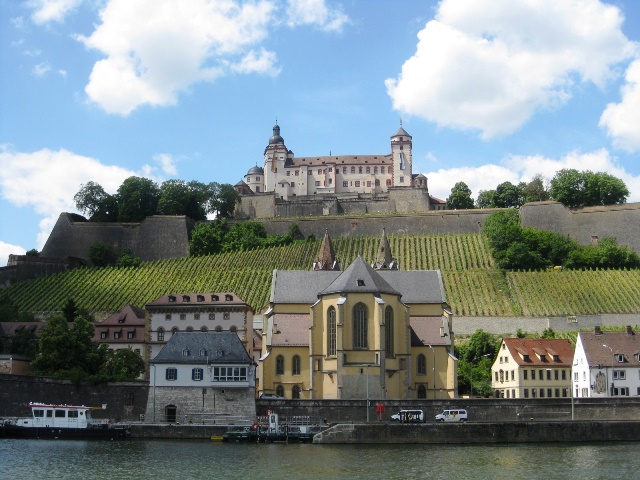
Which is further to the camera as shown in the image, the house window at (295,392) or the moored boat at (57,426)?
the house window at (295,392)

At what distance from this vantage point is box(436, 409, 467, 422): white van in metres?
64.4

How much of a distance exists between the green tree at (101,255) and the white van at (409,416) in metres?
82.7

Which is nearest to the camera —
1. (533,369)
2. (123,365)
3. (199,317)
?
(123,365)

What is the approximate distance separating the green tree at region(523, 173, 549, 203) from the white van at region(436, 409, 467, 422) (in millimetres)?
103695

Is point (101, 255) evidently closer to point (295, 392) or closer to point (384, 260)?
point (384, 260)

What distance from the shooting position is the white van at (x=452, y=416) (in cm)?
6444

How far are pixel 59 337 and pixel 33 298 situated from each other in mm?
46884

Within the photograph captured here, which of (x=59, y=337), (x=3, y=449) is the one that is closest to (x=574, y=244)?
(x=59, y=337)

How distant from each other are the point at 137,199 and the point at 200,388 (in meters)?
92.6

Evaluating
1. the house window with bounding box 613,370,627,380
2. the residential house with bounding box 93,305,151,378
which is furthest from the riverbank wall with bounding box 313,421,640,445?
the residential house with bounding box 93,305,151,378

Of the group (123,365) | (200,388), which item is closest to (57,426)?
(200,388)

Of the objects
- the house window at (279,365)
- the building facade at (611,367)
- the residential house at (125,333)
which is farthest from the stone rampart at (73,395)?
the building facade at (611,367)

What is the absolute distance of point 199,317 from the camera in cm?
9319

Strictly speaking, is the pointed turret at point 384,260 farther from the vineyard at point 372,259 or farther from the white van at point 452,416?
the white van at point 452,416
